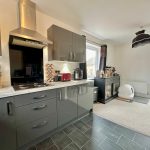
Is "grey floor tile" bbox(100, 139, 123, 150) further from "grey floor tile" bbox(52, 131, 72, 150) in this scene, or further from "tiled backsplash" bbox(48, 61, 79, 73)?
"tiled backsplash" bbox(48, 61, 79, 73)

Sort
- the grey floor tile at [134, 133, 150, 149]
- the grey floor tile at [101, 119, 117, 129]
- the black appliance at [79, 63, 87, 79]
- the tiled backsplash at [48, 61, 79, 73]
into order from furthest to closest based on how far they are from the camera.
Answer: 1. the black appliance at [79, 63, 87, 79]
2. the tiled backsplash at [48, 61, 79, 73]
3. the grey floor tile at [101, 119, 117, 129]
4. the grey floor tile at [134, 133, 150, 149]

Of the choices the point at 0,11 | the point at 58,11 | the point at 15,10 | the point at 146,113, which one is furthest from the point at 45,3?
the point at 146,113

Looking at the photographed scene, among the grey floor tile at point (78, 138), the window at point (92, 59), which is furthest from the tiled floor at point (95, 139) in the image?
the window at point (92, 59)

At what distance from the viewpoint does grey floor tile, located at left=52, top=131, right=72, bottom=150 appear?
1.68 metres

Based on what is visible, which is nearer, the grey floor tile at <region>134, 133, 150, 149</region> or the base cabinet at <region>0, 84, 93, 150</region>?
the base cabinet at <region>0, 84, 93, 150</region>

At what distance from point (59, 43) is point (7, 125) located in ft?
5.66

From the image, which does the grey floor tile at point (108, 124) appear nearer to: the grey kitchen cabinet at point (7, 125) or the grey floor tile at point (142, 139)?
the grey floor tile at point (142, 139)

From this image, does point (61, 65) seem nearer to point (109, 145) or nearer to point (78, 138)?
point (78, 138)

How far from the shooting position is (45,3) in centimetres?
193

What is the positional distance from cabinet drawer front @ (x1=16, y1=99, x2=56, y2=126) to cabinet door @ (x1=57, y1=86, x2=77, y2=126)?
16cm

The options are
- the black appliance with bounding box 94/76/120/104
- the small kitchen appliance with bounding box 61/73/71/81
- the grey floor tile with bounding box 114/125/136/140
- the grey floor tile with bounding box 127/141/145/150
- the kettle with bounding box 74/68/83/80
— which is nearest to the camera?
the grey floor tile with bounding box 127/141/145/150

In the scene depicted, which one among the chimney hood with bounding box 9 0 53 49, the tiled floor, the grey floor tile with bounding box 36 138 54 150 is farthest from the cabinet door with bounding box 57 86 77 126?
the chimney hood with bounding box 9 0 53 49

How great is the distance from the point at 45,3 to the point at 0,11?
77cm

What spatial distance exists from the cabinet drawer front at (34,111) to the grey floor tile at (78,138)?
22.5 inches
